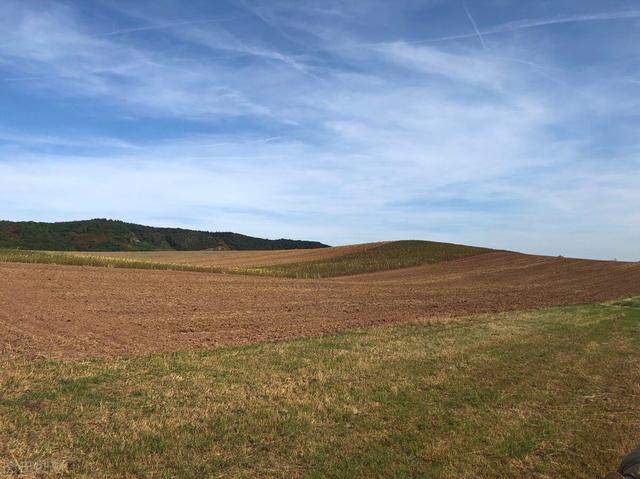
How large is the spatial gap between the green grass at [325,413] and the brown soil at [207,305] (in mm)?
2638

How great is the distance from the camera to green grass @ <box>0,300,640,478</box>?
6191mm

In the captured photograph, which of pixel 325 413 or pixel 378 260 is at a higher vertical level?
pixel 378 260

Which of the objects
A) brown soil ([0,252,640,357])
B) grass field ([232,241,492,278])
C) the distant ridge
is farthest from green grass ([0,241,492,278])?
the distant ridge

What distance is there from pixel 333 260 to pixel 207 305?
45.5 m

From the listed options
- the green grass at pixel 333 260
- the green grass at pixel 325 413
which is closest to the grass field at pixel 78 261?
the green grass at pixel 333 260

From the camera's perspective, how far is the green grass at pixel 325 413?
20.3 ft

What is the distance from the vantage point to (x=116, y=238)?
13200 centimetres

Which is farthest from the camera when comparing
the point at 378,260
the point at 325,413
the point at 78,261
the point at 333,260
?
the point at 333,260

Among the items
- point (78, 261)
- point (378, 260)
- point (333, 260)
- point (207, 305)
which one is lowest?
point (207, 305)

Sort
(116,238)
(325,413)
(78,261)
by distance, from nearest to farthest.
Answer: (325,413)
(78,261)
(116,238)

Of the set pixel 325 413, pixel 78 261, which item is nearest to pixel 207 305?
pixel 325 413

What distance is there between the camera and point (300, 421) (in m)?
7.73

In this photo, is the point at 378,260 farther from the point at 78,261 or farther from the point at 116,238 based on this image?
the point at 116,238

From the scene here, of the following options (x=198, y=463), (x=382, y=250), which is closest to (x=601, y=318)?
(x=198, y=463)
